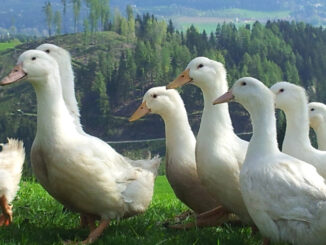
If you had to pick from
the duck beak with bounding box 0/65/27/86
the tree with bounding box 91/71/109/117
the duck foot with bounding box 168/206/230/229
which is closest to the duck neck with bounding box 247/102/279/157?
the duck foot with bounding box 168/206/230/229

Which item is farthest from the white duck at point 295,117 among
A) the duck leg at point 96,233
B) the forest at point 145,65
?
the forest at point 145,65

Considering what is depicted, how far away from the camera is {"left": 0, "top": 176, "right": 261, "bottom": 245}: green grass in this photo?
731cm

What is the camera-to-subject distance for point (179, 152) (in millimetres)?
9070

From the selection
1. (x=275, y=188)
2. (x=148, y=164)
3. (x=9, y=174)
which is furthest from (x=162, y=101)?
(x=275, y=188)

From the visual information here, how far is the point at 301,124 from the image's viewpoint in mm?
9297

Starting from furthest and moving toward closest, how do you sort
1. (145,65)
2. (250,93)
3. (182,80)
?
1. (145,65)
2. (182,80)
3. (250,93)

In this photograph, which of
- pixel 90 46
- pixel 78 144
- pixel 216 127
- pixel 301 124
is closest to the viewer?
pixel 78 144

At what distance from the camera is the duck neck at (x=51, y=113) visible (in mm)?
7741

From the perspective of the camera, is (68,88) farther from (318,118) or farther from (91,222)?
(318,118)

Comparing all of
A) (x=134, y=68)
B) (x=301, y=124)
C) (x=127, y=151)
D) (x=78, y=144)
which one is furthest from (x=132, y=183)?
(x=134, y=68)

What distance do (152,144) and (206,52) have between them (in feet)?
99.5

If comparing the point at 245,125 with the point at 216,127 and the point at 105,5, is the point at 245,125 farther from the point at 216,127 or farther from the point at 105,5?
the point at 216,127

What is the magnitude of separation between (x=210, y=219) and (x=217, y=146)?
3.17 feet

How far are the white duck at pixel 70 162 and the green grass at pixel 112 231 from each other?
0.29 metres
